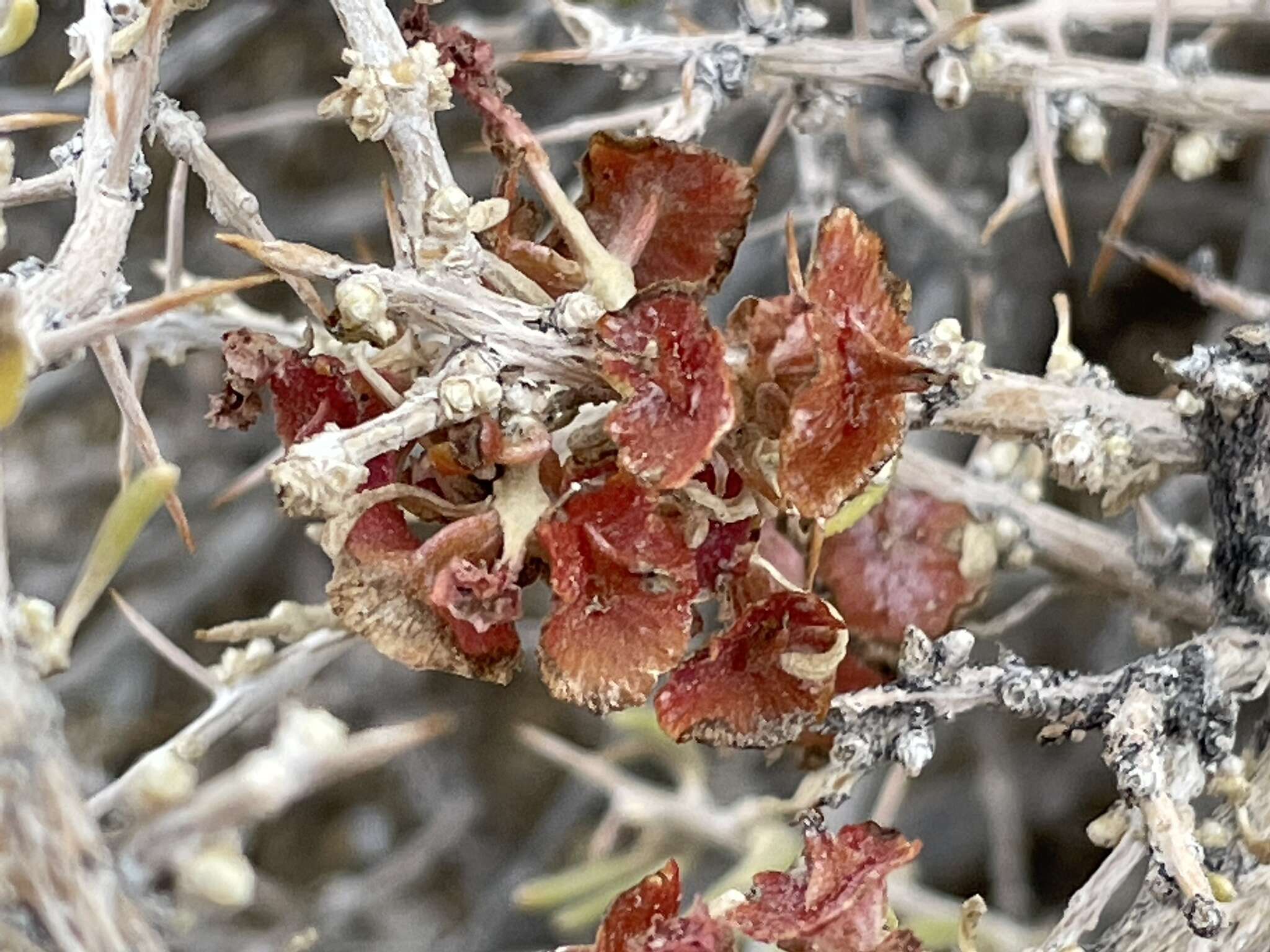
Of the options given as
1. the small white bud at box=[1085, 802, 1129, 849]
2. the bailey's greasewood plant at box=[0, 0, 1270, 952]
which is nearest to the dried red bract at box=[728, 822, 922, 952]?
the bailey's greasewood plant at box=[0, 0, 1270, 952]

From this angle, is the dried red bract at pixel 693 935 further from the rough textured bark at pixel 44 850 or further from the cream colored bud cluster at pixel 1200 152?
the cream colored bud cluster at pixel 1200 152

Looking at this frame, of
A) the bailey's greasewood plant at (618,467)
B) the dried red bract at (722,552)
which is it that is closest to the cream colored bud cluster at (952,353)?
the bailey's greasewood plant at (618,467)

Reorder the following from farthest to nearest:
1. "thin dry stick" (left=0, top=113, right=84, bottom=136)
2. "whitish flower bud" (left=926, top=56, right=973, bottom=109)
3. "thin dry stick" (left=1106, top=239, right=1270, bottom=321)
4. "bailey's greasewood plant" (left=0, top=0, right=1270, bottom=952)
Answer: "thin dry stick" (left=1106, top=239, right=1270, bottom=321) → "whitish flower bud" (left=926, top=56, right=973, bottom=109) → "thin dry stick" (left=0, top=113, right=84, bottom=136) → "bailey's greasewood plant" (left=0, top=0, right=1270, bottom=952)

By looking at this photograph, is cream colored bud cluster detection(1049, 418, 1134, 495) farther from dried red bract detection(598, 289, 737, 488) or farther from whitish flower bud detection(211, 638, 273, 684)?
whitish flower bud detection(211, 638, 273, 684)

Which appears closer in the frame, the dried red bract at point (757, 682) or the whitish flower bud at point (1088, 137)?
the dried red bract at point (757, 682)

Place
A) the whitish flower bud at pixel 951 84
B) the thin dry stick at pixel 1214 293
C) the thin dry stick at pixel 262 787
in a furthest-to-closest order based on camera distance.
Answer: the thin dry stick at pixel 1214 293 → the whitish flower bud at pixel 951 84 → the thin dry stick at pixel 262 787

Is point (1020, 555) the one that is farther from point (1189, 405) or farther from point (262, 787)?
point (262, 787)
